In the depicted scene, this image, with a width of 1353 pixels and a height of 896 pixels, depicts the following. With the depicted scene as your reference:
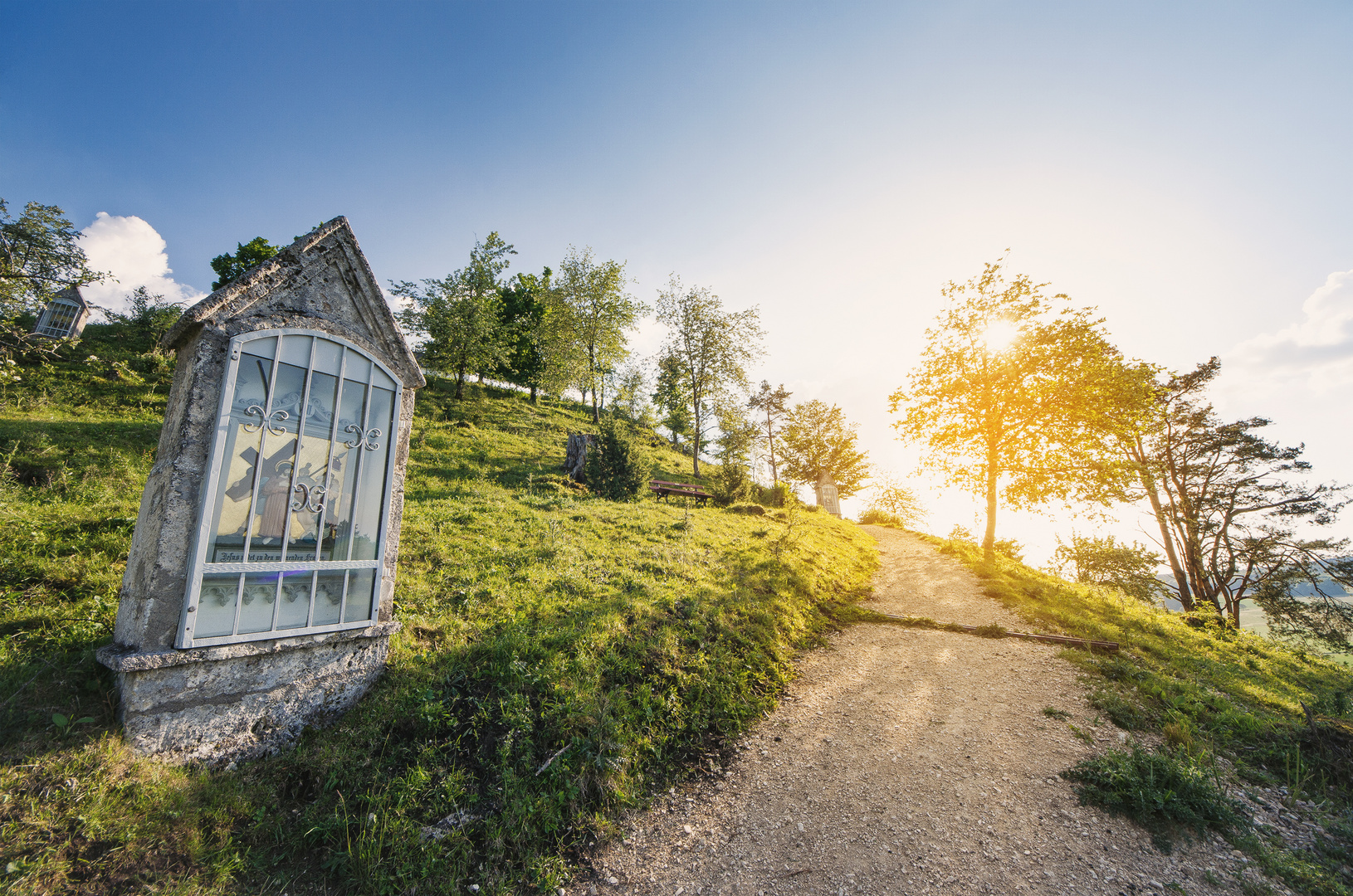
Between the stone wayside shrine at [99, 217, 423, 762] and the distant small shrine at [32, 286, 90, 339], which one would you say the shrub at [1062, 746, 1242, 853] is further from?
the distant small shrine at [32, 286, 90, 339]

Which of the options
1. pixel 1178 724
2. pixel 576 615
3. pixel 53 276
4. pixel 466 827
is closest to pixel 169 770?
pixel 466 827

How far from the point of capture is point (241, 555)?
12.6ft

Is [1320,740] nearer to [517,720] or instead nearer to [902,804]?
[902,804]

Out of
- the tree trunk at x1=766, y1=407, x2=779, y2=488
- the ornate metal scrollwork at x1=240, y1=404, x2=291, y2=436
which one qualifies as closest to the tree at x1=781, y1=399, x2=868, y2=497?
the tree trunk at x1=766, y1=407, x2=779, y2=488

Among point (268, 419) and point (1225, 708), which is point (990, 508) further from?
point (268, 419)

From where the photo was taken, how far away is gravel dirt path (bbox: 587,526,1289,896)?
363 cm

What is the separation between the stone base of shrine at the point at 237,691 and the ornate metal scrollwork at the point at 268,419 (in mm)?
1781

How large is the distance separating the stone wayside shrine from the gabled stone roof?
13 mm

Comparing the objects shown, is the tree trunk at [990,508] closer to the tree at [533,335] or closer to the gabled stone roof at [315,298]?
the gabled stone roof at [315,298]

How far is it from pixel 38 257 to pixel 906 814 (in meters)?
22.0

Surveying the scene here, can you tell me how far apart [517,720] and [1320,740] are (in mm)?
9128

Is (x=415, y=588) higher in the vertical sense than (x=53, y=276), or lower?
lower

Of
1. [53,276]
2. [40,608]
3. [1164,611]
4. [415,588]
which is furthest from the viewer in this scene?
[1164,611]

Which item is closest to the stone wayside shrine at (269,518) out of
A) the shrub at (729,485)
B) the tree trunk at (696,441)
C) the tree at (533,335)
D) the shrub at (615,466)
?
the shrub at (615,466)
